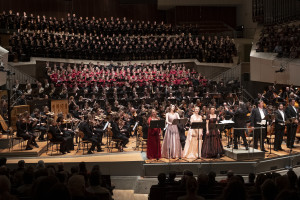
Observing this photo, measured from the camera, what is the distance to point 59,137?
10.4 meters

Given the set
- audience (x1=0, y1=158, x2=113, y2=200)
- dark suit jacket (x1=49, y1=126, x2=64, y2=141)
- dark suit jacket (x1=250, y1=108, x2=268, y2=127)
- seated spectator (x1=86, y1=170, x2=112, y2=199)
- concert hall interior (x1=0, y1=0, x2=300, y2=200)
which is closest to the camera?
audience (x1=0, y1=158, x2=113, y2=200)

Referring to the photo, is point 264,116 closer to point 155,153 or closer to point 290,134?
point 290,134

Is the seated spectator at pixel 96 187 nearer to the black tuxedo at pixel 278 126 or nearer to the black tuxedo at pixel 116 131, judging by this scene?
the black tuxedo at pixel 116 131

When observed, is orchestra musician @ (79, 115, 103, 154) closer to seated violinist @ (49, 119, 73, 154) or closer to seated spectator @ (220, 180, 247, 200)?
seated violinist @ (49, 119, 73, 154)

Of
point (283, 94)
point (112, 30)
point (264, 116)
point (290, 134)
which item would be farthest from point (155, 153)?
point (112, 30)

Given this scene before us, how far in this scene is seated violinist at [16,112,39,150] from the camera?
10.6 m

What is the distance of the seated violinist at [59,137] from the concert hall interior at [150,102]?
0.04 metres

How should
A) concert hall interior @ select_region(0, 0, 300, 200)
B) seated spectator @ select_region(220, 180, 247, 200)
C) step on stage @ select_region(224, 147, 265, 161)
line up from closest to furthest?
seated spectator @ select_region(220, 180, 247, 200), concert hall interior @ select_region(0, 0, 300, 200), step on stage @ select_region(224, 147, 265, 161)

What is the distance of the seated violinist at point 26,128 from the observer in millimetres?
10570

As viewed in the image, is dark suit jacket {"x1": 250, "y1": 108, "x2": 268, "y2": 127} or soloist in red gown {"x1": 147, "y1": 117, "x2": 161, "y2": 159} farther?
dark suit jacket {"x1": 250, "y1": 108, "x2": 268, "y2": 127}

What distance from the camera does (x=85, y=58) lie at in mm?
21578

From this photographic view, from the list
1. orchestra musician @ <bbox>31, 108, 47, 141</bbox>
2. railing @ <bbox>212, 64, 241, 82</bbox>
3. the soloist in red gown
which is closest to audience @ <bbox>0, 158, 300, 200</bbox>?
the soloist in red gown

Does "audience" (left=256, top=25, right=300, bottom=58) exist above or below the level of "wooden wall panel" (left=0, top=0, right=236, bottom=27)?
below

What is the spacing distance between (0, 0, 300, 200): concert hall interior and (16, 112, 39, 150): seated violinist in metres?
0.03
